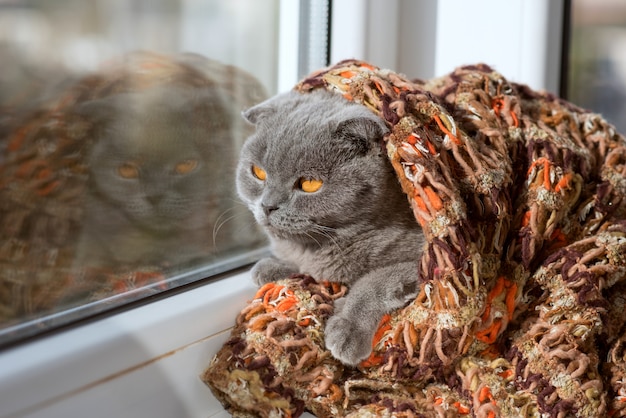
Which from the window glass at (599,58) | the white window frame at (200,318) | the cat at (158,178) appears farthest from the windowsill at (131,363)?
the window glass at (599,58)

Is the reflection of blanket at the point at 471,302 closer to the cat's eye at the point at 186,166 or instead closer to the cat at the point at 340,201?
the cat at the point at 340,201

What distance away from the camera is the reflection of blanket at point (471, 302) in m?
0.83

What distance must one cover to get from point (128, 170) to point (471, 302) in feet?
1.76

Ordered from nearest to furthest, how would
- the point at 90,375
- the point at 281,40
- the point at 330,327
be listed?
the point at 90,375, the point at 330,327, the point at 281,40

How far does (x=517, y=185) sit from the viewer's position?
38.3 inches

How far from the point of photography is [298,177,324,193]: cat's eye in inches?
37.0

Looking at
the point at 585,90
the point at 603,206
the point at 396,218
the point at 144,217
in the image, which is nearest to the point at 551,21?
the point at 585,90

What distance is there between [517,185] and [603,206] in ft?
0.48

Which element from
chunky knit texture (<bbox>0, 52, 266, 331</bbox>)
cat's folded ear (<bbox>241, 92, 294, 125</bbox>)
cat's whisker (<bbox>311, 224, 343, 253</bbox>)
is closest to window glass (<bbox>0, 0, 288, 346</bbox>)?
chunky knit texture (<bbox>0, 52, 266, 331</bbox>)

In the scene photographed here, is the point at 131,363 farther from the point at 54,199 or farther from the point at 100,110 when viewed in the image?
the point at 100,110

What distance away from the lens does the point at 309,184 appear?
0.95 m

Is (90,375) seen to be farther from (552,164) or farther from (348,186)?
(552,164)

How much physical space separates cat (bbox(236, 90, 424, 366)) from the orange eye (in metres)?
0.18

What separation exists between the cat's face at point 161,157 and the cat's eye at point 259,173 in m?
0.14
